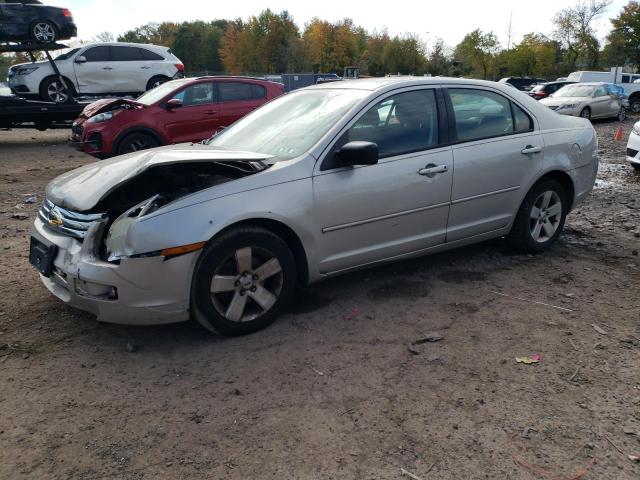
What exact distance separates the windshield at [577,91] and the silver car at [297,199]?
1681cm

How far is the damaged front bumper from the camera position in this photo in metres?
3.24

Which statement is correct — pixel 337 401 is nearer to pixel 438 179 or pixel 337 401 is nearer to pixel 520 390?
pixel 520 390

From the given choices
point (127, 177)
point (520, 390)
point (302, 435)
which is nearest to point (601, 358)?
point (520, 390)

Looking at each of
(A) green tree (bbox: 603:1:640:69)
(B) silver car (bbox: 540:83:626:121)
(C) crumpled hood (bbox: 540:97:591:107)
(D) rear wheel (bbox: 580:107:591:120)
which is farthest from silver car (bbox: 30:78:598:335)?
(A) green tree (bbox: 603:1:640:69)

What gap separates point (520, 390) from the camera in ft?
9.95

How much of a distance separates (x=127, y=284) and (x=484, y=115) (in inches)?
128

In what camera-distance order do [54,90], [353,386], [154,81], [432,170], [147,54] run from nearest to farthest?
[353,386]
[432,170]
[54,90]
[147,54]
[154,81]

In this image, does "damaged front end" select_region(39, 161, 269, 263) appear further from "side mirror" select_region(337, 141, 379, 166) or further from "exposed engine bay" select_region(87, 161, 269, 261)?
"side mirror" select_region(337, 141, 379, 166)

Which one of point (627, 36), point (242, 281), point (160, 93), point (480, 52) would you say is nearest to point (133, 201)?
point (242, 281)

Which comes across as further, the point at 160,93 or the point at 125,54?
the point at 125,54

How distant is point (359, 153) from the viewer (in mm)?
3723

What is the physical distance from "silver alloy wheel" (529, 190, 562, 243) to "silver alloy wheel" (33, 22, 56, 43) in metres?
11.7

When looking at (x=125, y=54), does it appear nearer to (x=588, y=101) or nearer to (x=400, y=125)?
(x=400, y=125)

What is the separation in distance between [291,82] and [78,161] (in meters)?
20.3
